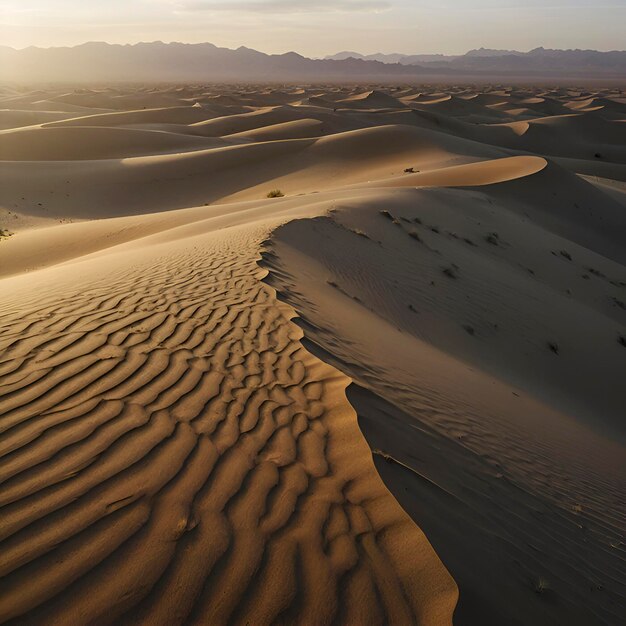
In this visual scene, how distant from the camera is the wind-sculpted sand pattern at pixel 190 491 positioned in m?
2.14

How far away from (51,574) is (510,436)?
3770 mm

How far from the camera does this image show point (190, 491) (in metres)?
2.63

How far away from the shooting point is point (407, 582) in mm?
2289

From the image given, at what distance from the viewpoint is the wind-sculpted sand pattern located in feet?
7.01

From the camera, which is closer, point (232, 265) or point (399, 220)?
point (232, 265)

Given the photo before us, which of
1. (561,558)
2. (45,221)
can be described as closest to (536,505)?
(561,558)

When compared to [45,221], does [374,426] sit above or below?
above

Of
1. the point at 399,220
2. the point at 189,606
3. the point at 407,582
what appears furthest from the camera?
the point at 399,220

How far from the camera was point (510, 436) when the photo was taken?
446 cm

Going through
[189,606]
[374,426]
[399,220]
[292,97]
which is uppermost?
[189,606]

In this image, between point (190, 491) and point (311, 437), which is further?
point (311, 437)

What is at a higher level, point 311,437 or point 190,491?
point 190,491

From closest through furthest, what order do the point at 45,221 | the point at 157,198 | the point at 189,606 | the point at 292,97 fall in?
the point at 189,606 < the point at 45,221 < the point at 157,198 < the point at 292,97

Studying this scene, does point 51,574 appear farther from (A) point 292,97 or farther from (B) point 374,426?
(A) point 292,97
